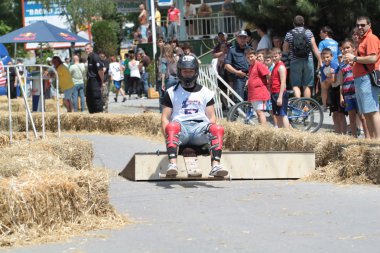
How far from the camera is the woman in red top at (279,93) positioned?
15695mm

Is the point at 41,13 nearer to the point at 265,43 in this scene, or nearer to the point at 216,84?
the point at 265,43

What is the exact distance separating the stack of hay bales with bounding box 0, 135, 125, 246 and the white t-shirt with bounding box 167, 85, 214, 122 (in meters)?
2.78

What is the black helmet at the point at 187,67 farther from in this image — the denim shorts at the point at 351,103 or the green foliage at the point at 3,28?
the green foliage at the point at 3,28

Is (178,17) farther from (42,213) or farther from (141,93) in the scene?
(42,213)

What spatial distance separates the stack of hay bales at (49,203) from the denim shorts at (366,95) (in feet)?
16.3

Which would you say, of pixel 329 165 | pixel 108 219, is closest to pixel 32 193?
pixel 108 219

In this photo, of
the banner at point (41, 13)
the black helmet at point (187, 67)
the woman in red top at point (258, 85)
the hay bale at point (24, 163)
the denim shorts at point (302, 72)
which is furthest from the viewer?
the banner at point (41, 13)

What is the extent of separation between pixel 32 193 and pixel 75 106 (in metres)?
17.5

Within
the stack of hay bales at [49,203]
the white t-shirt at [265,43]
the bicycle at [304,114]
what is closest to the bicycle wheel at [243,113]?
the bicycle at [304,114]

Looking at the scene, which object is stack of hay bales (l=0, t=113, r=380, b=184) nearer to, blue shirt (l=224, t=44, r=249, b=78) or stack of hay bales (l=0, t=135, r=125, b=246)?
blue shirt (l=224, t=44, r=249, b=78)

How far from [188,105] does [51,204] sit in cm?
393

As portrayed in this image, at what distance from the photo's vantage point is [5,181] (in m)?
7.81

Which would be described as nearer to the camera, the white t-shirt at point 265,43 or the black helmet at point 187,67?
the black helmet at point 187,67

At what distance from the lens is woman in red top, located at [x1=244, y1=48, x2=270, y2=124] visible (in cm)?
1609
